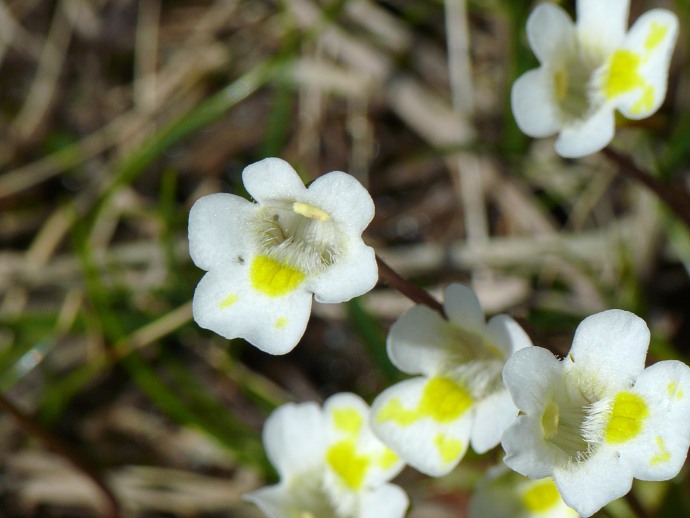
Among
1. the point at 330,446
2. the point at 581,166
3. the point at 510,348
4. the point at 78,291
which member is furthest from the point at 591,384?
the point at 78,291

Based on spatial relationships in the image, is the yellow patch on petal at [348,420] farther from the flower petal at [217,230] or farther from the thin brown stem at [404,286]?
the flower petal at [217,230]

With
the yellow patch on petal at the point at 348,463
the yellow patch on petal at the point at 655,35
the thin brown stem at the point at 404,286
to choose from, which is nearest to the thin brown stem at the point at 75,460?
the yellow patch on petal at the point at 348,463

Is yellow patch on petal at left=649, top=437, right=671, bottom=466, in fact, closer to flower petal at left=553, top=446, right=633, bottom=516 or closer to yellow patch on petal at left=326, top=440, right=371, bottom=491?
flower petal at left=553, top=446, right=633, bottom=516

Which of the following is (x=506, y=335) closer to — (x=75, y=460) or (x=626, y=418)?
(x=626, y=418)

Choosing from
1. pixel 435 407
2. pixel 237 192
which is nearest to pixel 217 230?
pixel 435 407

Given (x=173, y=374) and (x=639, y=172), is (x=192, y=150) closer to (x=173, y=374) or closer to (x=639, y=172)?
(x=173, y=374)

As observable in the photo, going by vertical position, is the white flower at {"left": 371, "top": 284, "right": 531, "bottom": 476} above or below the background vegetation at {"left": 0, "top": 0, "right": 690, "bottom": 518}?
below

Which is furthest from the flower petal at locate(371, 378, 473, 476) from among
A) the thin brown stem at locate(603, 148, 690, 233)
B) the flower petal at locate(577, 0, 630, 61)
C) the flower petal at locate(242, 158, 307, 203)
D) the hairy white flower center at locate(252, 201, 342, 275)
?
the flower petal at locate(577, 0, 630, 61)

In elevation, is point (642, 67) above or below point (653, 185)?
above
